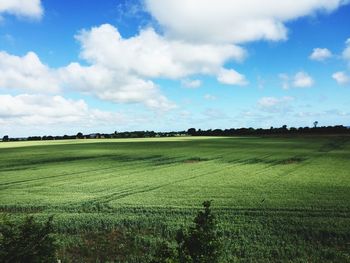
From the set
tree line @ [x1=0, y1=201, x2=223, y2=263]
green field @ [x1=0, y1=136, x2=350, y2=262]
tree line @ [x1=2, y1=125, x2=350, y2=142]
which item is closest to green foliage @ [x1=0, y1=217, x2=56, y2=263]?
tree line @ [x1=0, y1=201, x2=223, y2=263]

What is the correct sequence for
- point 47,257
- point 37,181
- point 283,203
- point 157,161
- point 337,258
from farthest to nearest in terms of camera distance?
1. point 157,161
2. point 37,181
3. point 283,203
4. point 337,258
5. point 47,257

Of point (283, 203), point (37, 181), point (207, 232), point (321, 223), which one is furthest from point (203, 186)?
point (207, 232)

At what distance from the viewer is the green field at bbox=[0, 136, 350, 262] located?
57.6 feet

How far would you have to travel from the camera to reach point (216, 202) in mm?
24875

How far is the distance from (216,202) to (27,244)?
15595 mm

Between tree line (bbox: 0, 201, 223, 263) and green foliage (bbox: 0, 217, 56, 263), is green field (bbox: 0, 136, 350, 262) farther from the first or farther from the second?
green foliage (bbox: 0, 217, 56, 263)

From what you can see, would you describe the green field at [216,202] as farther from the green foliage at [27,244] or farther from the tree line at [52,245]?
the green foliage at [27,244]

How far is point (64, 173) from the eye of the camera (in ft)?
134

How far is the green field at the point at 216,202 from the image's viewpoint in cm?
1756

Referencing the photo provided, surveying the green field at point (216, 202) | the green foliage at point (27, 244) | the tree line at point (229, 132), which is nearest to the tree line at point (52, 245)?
the green foliage at point (27, 244)

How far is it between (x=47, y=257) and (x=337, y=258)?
36.3ft

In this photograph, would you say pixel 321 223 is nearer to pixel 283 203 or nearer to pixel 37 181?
pixel 283 203

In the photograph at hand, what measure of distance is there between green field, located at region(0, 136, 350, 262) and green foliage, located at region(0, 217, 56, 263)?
7233 millimetres

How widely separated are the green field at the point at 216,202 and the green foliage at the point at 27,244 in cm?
723
